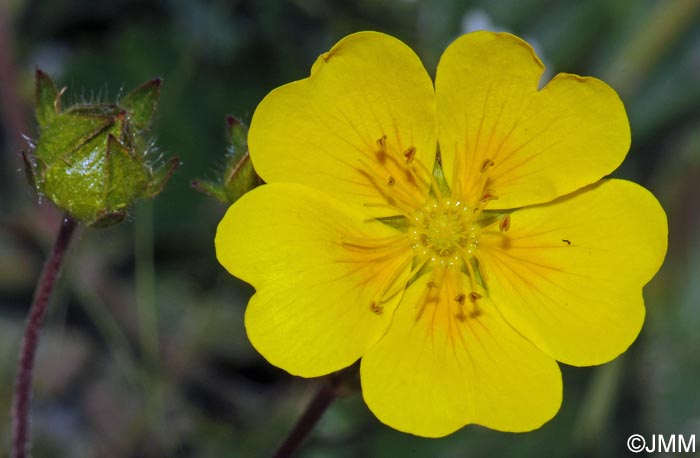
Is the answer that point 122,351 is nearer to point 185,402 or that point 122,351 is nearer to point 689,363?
point 185,402

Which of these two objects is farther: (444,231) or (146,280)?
Result: (146,280)

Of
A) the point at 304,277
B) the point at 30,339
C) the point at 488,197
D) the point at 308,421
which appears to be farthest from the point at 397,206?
the point at 30,339

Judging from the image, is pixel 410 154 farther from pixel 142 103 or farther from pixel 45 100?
pixel 45 100

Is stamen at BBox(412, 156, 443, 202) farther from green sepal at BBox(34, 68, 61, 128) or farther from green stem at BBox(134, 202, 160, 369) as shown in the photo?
green stem at BBox(134, 202, 160, 369)

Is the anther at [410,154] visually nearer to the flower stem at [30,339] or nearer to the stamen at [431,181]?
the stamen at [431,181]

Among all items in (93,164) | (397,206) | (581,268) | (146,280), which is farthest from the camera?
(146,280)

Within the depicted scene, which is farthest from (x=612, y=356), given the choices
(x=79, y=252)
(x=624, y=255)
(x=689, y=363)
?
(x=79, y=252)

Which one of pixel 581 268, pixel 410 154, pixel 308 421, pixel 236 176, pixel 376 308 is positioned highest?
pixel 410 154

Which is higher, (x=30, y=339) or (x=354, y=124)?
(x=354, y=124)
